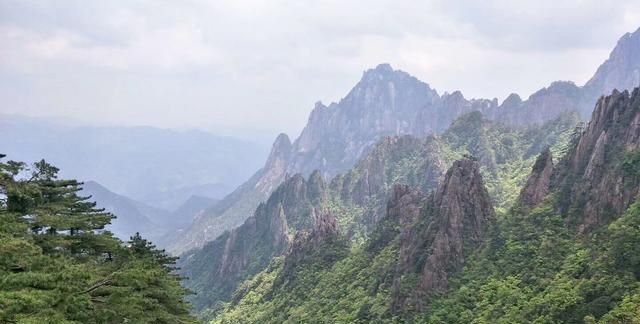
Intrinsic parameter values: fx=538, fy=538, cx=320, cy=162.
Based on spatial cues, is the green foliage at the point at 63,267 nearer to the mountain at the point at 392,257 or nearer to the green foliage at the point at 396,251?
the green foliage at the point at 396,251

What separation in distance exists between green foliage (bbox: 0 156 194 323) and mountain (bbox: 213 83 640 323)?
24.0m

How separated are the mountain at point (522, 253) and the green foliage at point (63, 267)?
2398 centimetres

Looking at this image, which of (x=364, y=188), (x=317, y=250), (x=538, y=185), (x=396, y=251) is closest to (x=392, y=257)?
(x=396, y=251)

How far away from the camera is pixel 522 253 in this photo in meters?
46.9

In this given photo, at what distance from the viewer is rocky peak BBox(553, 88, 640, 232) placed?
42.0 m

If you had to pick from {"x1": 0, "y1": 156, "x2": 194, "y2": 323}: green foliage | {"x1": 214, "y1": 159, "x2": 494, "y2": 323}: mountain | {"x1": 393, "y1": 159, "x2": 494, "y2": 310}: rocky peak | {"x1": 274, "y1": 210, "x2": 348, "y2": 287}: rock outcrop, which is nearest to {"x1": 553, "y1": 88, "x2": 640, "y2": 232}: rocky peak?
{"x1": 393, "y1": 159, "x2": 494, "y2": 310}: rocky peak

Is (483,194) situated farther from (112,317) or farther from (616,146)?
(112,317)

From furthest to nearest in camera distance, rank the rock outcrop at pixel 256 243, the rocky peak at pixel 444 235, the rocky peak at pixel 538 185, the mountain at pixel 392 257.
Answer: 1. the rock outcrop at pixel 256 243
2. the rocky peak at pixel 538 185
3. the mountain at pixel 392 257
4. the rocky peak at pixel 444 235

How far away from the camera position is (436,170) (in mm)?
135375

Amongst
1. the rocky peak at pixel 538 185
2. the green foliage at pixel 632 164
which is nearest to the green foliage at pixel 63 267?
the green foliage at pixel 632 164

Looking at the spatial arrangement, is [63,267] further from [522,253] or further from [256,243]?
[256,243]

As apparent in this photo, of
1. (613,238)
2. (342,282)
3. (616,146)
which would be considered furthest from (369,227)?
(613,238)

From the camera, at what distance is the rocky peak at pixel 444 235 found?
52.1m

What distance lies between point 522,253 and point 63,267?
38593mm
